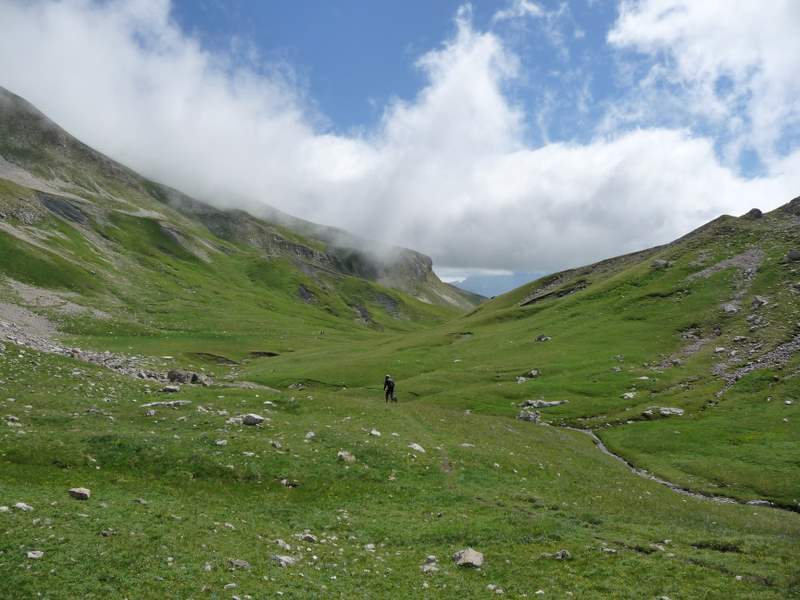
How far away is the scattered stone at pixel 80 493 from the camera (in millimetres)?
20141

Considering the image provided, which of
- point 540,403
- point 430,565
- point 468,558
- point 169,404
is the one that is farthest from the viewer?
point 540,403

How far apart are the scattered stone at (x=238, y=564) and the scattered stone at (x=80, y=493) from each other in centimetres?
754

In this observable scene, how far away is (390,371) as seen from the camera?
82.2 m

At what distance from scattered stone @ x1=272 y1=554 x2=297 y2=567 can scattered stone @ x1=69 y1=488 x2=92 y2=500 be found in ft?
27.6

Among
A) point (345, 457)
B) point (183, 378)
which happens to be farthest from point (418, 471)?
point (183, 378)

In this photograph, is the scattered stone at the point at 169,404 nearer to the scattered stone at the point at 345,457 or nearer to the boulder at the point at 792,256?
the scattered stone at the point at 345,457

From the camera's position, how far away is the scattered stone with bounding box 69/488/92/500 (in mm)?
20141

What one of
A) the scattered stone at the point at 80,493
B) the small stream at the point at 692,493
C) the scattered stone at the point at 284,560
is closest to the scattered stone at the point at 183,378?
the scattered stone at the point at 80,493

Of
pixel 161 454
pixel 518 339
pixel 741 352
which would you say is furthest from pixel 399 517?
pixel 518 339

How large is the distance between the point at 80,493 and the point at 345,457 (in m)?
13.0

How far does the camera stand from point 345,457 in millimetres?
28922

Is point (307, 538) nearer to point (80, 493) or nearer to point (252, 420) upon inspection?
point (80, 493)

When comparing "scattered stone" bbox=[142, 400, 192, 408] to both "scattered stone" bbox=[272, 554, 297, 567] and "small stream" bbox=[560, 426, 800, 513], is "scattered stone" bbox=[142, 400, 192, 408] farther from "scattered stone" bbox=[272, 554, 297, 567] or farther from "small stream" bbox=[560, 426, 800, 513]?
"small stream" bbox=[560, 426, 800, 513]

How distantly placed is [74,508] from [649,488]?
33.7m
